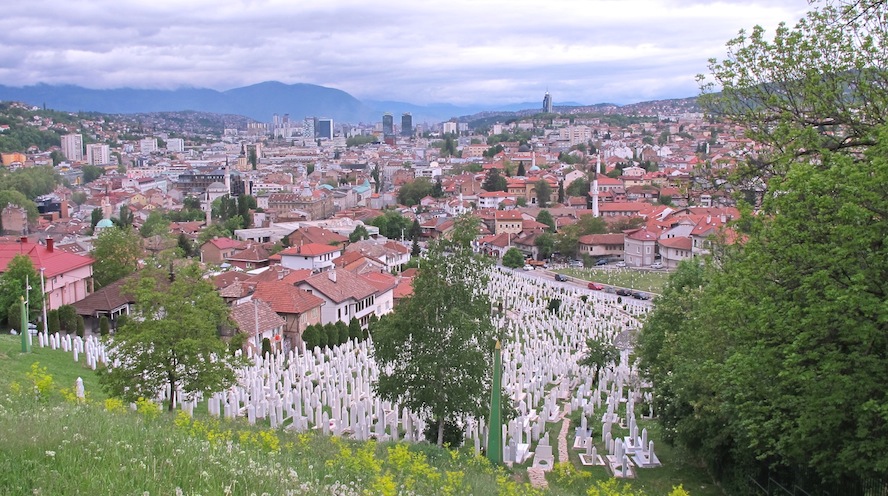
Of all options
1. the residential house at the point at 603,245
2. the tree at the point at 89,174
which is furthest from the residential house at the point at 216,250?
the tree at the point at 89,174

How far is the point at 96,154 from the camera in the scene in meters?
163

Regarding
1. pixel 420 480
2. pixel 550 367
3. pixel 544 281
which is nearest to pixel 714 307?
pixel 420 480

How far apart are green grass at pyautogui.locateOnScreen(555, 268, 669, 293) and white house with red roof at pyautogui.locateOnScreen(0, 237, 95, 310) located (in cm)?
2997

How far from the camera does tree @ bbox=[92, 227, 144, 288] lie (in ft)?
110

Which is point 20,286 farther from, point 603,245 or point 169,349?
point 603,245

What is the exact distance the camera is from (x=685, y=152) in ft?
433

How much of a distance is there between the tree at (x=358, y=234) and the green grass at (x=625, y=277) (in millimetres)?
15415

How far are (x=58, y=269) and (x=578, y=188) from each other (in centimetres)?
6811

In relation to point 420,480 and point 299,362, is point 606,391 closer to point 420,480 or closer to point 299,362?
point 299,362

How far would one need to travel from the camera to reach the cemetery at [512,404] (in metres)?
14.5

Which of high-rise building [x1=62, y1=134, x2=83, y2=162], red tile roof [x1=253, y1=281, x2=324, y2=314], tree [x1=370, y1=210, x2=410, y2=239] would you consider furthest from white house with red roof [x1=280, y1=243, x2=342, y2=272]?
high-rise building [x1=62, y1=134, x2=83, y2=162]

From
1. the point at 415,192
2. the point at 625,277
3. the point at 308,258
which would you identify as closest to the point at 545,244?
the point at 625,277

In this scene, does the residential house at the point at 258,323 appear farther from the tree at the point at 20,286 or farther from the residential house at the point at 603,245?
the residential house at the point at 603,245

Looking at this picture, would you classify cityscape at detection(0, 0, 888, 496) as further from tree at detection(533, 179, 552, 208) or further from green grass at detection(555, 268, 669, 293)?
tree at detection(533, 179, 552, 208)
